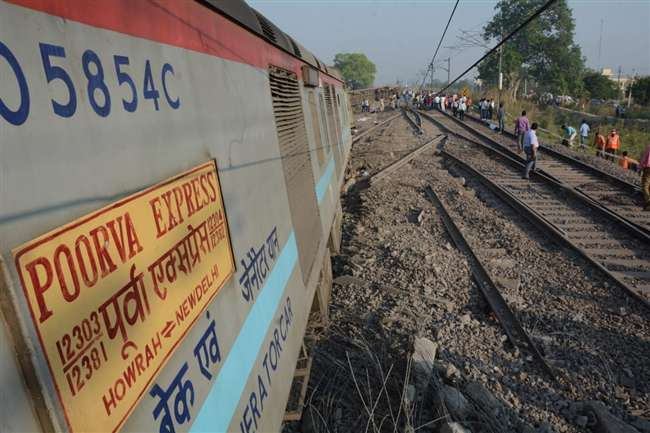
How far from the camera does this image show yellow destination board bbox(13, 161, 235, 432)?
105cm

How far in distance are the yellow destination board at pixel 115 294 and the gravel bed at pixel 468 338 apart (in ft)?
8.27

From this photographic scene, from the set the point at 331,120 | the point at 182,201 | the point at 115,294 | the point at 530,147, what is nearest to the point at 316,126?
the point at 331,120

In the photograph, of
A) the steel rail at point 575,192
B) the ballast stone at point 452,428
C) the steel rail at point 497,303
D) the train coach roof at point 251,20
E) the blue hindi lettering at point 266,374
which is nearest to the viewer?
the blue hindi lettering at point 266,374

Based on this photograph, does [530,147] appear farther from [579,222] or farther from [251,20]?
[251,20]

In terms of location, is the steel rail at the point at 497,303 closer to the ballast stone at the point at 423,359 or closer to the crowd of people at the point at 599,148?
the ballast stone at the point at 423,359

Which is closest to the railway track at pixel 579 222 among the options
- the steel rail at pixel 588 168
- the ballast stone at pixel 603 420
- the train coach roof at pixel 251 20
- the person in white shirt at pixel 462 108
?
the steel rail at pixel 588 168

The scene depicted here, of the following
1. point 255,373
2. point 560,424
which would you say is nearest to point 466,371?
point 560,424

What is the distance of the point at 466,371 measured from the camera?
4.65 metres

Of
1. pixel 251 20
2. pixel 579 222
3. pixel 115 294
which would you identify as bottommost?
pixel 579 222

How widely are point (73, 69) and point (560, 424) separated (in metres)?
4.73

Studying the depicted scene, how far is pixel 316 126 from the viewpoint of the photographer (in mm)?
6293

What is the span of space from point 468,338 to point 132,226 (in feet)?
15.8

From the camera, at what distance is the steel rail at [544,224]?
20.5 feet

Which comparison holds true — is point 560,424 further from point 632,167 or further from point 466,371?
point 632,167
